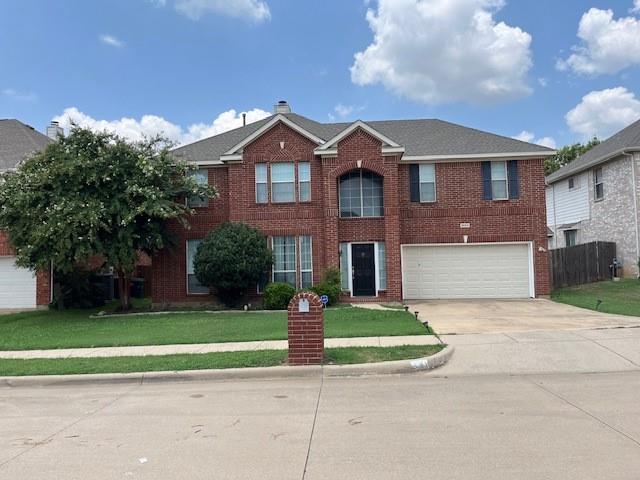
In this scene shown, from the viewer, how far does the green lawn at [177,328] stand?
12219 millimetres

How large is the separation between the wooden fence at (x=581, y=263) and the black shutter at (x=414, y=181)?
592 cm

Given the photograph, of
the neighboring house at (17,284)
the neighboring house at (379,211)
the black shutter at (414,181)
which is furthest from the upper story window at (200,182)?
the black shutter at (414,181)

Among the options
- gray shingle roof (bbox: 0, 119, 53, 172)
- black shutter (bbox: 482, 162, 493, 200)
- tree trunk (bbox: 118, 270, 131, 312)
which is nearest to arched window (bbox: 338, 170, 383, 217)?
black shutter (bbox: 482, 162, 493, 200)

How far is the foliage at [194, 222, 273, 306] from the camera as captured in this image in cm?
1786

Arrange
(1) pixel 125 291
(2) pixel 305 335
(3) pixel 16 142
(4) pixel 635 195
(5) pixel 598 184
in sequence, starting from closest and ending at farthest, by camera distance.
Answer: (2) pixel 305 335 < (1) pixel 125 291 < (4) pixel 635 195 < (3) pixel 16 142 < (5) pixel 598 184

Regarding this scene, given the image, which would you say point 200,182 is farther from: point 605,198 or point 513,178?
point 605,198

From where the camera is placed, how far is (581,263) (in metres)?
22.8

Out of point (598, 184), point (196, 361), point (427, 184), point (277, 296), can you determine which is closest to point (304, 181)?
point (277, 296)

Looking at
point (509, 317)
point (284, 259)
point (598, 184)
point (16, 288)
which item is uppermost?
point (598, 184)

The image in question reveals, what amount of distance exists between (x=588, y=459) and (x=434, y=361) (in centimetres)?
446

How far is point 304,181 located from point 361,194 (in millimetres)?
2141

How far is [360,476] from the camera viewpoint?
454 centimetres

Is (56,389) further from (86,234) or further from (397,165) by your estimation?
(397,165)

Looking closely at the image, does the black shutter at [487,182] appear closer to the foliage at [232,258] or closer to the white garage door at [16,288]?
the foliage at [232,258]
